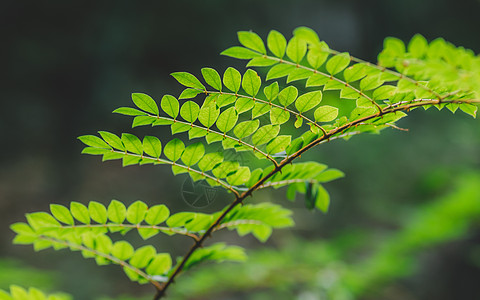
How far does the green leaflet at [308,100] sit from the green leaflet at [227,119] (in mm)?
89

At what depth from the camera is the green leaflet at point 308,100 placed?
45cm

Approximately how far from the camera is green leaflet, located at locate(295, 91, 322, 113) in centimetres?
45

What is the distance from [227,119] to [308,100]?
0.11 metres

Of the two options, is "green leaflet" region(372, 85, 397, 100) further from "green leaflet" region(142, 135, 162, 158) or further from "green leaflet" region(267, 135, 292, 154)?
"green leaflet" region(142, 135, 162, 158)

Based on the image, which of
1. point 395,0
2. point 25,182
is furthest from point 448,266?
point 25,182

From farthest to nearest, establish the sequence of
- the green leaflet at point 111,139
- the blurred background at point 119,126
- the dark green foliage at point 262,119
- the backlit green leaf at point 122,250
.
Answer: the blurred background at point 119,126, the backlit green leaf at point 122,250, the green leaflet at point 111,139, the dark green foliage at point 262,119

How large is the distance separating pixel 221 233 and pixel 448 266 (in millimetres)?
2441

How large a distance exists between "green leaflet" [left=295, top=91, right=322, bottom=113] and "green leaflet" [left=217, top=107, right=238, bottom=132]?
89 mm

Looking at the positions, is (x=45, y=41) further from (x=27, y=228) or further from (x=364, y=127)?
(x=364, y=127)

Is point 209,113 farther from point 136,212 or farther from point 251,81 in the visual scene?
point 136,212

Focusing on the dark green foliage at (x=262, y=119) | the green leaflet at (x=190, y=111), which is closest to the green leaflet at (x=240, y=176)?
the dark green foliage at (x=262, y=119)

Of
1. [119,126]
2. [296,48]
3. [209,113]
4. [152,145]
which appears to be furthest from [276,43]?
[119,126]

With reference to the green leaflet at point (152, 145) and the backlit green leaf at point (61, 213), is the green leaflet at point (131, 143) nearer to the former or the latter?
the green leaflet at point (152, 145)

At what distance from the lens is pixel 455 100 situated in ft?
1.30
